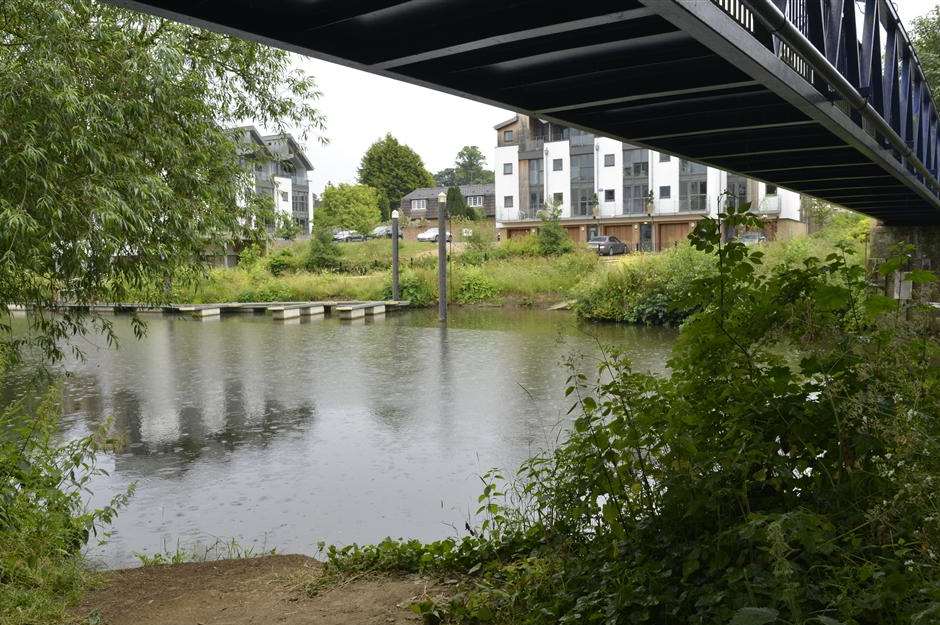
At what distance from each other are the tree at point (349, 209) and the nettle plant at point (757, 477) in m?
52.8

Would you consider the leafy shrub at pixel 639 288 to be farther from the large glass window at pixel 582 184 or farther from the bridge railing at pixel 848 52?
the large glass window at pixel 582 184

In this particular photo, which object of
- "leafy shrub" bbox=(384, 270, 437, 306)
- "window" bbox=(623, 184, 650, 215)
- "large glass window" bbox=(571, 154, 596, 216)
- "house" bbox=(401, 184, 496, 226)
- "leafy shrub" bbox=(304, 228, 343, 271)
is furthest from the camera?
"house" bbox=(401, 184, 496, 226)

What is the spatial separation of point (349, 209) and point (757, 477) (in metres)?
54.8

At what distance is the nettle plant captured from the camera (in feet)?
8.13

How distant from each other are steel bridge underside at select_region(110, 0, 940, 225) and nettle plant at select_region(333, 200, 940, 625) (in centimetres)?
98

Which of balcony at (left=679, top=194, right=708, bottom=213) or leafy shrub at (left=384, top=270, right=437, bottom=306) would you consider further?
balcony at (left=679, top=194, right=708, bottom=213)

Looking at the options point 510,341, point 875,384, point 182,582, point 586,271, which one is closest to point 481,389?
point 510,341

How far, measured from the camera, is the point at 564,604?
331 centimetres

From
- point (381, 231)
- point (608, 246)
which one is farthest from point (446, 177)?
point (608, 246)

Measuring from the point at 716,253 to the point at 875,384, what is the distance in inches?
37.6

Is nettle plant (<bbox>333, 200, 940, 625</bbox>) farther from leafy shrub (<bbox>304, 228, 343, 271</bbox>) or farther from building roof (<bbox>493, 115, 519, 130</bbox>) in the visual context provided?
building roof (<bbox>493, 115, 519, 130</bbox>)

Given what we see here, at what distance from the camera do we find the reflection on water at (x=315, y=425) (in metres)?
6.85

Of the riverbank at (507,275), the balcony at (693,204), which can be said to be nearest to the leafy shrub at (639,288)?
the riverbank at (507,275)

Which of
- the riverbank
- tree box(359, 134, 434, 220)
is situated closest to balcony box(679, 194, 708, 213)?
the riverbank
